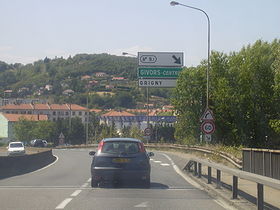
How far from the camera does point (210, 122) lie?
85.9 ft

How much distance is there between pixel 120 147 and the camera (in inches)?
647

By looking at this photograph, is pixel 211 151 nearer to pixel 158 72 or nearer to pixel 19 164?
pixel 158 72

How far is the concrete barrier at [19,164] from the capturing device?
886 inches

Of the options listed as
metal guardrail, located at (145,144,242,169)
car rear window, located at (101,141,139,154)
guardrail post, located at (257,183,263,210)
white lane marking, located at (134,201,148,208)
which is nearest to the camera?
guardrail post, located at (257,183,263,210)

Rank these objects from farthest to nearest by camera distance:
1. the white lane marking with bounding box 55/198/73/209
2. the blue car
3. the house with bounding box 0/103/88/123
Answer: the house with bounding box 0/103/88/123 → the blue car → the white lane marking with bounding box 55/198/73/209

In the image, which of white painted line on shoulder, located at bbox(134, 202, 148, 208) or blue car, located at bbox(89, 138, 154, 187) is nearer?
white painted line on shoulder, located at bbox(134, 202, 148, 208)

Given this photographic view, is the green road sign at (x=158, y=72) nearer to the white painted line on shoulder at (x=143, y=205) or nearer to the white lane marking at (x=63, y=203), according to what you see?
the white lane marking at (x=63, y=203)

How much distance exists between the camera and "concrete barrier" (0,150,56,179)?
2250 cm

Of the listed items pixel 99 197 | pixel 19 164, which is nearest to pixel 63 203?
pixel 99 197

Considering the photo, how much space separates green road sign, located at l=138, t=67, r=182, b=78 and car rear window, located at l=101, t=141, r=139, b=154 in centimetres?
2152

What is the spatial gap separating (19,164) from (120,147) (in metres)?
10.1

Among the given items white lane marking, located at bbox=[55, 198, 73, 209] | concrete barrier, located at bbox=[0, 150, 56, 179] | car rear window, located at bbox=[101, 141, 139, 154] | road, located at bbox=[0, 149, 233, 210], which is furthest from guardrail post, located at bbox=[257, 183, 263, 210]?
concrete barrier, located at bbox=[0, 150, 56, 179]

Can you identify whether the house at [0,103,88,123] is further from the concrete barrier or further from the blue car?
the blue car

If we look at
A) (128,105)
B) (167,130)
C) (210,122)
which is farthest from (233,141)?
(128,105)
